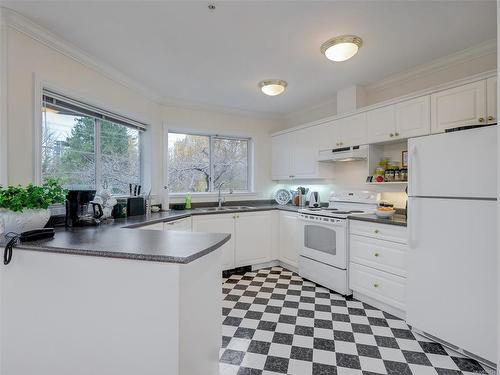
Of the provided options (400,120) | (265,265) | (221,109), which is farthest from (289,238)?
(221,109)

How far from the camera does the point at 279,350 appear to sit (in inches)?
76.9

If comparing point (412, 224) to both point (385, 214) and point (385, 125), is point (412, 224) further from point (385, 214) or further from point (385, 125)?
point (385, 125)

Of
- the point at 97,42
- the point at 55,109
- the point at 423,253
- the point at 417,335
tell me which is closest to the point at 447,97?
the point at 423,253

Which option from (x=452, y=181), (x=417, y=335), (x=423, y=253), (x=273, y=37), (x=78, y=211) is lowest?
(x=417, y=335)

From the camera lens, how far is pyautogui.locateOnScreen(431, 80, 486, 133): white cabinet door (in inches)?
84.5

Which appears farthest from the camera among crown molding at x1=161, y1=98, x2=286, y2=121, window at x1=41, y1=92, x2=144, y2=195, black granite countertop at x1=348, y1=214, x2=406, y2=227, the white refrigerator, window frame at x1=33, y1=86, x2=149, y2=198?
crown molding at x1=161, y1=98, x2=286, y2=121

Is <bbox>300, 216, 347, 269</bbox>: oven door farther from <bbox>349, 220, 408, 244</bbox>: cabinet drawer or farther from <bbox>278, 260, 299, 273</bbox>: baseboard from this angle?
<bbox>278, 260, 299, 273</bbox>: baseboard

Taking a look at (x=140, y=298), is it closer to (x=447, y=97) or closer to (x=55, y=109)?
(x=55, y=109)

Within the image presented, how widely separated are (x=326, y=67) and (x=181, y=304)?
2616 mm

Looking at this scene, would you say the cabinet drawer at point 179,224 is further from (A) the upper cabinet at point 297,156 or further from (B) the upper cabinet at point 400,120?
(B) the upper cabinet at point 400,120

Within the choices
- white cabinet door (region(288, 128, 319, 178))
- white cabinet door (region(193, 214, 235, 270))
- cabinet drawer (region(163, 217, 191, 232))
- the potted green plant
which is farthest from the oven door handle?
the potted green plant

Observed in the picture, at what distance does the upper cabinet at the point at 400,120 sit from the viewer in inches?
98.8

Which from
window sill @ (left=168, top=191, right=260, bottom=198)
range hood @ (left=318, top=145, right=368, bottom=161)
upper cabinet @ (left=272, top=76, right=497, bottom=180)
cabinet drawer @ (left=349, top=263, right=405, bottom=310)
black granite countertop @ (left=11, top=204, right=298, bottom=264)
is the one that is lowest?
cabinet drawer @ (left=349, top=263, right=405, bottom=310)

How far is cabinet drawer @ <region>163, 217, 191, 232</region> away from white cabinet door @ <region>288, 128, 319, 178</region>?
1771mm
